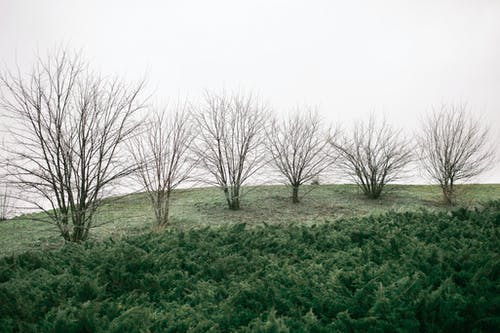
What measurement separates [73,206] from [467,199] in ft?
67.9

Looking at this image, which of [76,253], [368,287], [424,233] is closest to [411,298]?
[368,287]

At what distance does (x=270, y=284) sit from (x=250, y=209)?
14.9 m

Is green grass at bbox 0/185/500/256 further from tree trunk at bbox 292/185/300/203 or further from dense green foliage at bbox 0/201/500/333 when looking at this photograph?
dense green foliage at bbox 0/201/500/333

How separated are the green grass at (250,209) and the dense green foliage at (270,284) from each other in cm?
677

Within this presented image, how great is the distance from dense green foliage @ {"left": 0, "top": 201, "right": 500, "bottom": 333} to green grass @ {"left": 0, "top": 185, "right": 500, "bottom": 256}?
6.77 metres

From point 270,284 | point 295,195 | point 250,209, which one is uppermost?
point 295,195

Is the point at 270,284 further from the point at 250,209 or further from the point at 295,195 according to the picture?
the point at 295,195

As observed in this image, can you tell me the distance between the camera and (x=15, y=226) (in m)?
18.0

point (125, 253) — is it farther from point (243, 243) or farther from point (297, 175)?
point (297, 175)

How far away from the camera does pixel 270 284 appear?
422cm

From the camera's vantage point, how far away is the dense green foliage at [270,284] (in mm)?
3352

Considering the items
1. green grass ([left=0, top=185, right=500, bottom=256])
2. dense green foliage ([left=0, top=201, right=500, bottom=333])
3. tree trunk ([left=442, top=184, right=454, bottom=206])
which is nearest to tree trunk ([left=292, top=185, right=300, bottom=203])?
green grass ([left=0, top=185, right=500, bottom=256])

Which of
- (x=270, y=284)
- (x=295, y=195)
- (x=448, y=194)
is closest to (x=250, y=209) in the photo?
(x=295, y=195)

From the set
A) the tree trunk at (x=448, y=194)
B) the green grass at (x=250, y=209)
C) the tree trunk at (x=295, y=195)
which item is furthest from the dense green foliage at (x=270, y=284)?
the tree trunk at (x=448, y=194)
